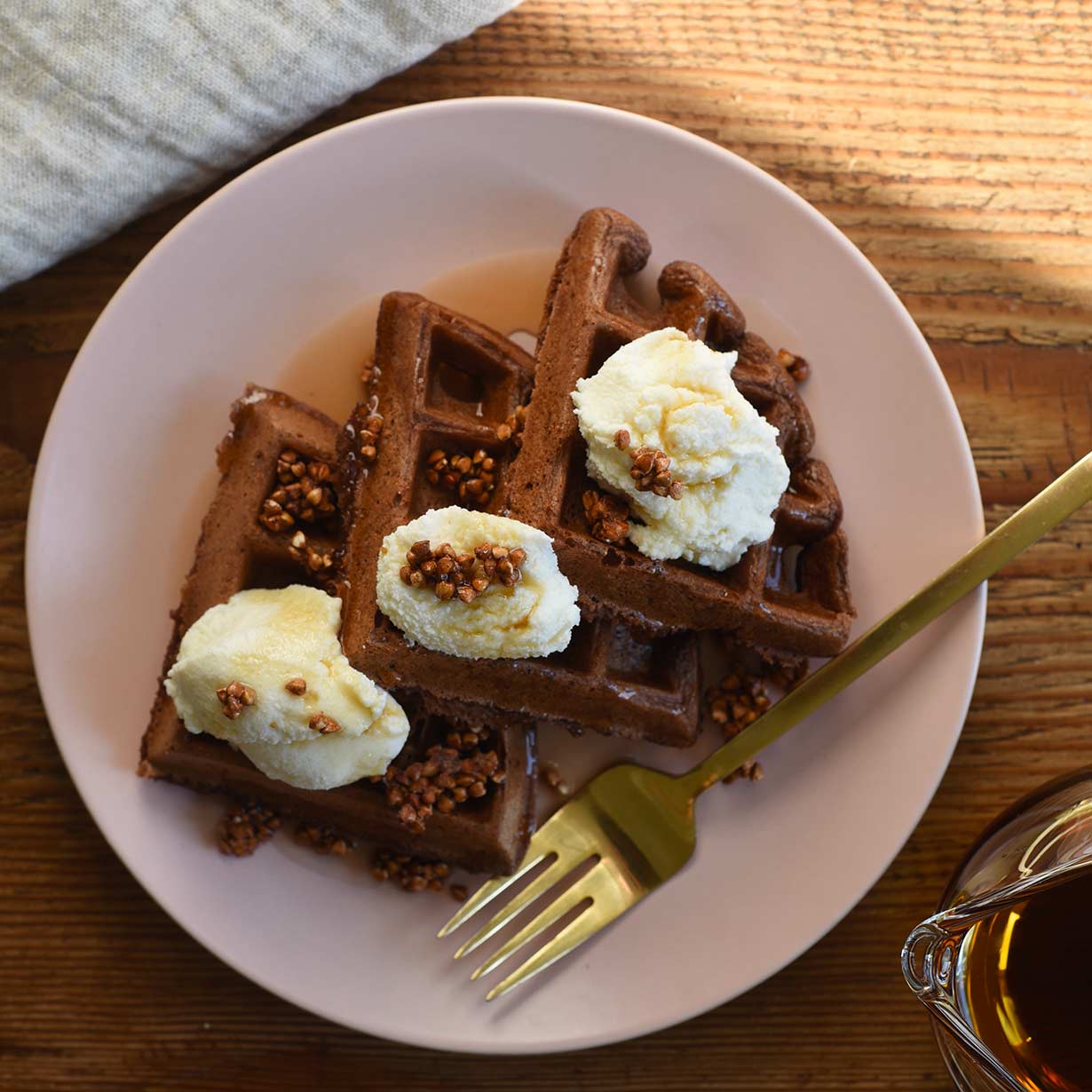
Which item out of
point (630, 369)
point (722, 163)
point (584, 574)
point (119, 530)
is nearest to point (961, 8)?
point (722, 163)

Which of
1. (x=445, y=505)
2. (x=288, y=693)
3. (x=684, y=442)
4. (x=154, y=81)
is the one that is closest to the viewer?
(x=684, y=442)

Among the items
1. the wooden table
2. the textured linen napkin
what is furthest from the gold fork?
the textured linen napkin

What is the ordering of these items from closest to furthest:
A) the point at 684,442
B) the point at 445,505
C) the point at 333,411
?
the point at 684,442 → the point at 445,505 → the point at 333,411

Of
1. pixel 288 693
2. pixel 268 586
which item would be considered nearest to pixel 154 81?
pixel 268 586

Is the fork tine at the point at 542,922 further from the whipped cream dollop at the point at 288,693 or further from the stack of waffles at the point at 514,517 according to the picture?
the whipped cream dollop at the point at 288,693

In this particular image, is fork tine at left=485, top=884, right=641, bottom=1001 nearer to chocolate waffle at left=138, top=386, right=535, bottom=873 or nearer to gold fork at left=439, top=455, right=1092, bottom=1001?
gold fork at left=439, top=455, right=1092, bottom=1001

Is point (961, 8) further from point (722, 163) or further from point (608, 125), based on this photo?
point (608, 125)

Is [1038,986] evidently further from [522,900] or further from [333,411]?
[333,411]
